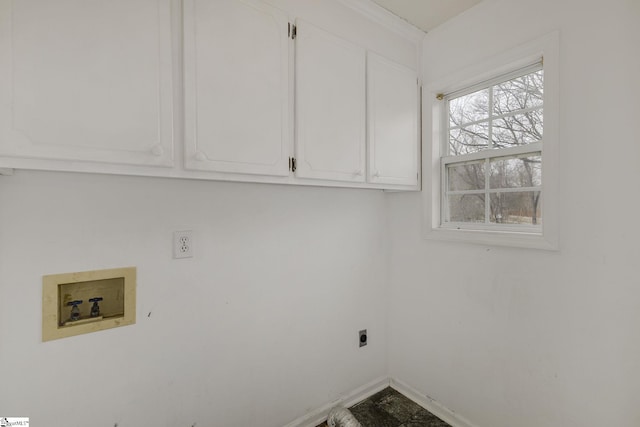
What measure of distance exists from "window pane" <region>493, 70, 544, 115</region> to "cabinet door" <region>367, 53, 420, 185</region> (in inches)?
17.7

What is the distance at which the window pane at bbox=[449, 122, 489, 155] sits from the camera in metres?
1.73

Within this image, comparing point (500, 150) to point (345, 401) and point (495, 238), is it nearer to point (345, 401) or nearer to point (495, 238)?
point (495, 238)

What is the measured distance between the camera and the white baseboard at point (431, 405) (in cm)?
173

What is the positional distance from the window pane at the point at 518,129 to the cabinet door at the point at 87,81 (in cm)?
166

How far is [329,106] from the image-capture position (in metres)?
1.46

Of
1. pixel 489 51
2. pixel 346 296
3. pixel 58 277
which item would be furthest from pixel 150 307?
pixel 489 51

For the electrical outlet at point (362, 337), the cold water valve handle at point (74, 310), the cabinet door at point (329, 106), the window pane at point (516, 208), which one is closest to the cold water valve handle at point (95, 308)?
the cold water valve handle at point (74, 310)

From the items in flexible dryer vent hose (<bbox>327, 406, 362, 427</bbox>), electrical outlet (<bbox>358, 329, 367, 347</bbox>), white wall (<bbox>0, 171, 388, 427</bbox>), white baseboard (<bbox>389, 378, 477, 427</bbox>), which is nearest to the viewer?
white wall (<bbox>0, 171, 388, 427</bbox>)

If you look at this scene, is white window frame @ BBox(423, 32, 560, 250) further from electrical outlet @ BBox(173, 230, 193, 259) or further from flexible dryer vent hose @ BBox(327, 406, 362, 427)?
electrical outlet @ BBox(173, 230, 193, 259)

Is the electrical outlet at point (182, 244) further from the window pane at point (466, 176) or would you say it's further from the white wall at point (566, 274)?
the window pane at point (466, 176)

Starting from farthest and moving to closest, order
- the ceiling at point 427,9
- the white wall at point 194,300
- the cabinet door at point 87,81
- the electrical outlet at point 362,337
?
the electrical outlet at point 362,337 → the ceiling at point 427,9 → the white wall at point 194,300 → the cabinet door at point 87,81

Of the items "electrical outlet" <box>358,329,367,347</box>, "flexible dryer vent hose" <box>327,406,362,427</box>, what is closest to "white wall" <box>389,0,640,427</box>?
"electrical outlet" <box>358,329,367,347</box>

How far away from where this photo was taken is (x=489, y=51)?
62.9 inches

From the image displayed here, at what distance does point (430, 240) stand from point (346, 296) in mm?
662
